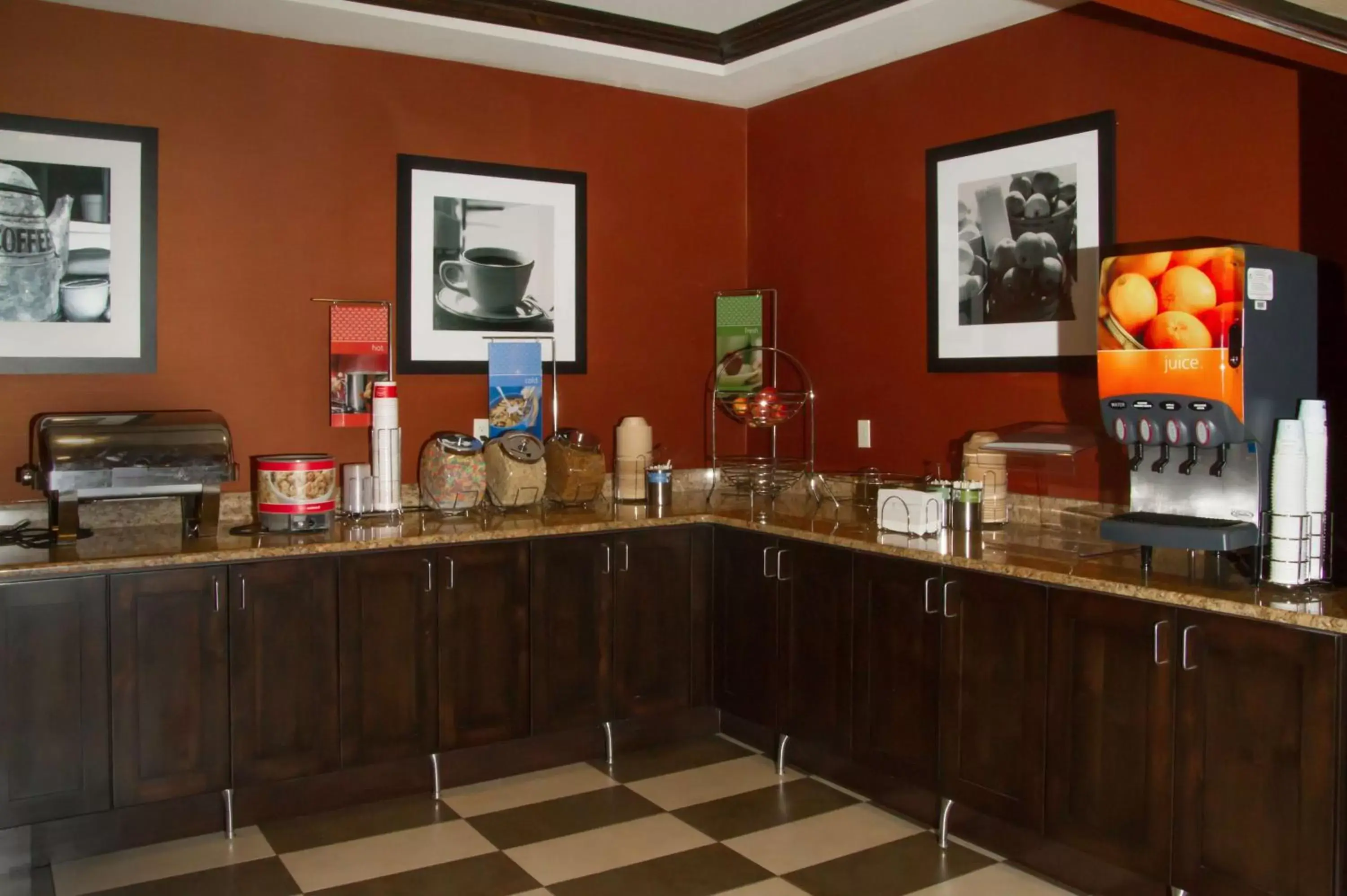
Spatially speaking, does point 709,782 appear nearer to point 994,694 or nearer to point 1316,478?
point 994,694

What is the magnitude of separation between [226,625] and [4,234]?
1390 millimetres

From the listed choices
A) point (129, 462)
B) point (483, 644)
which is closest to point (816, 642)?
point (483, 644)

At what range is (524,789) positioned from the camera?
12.8 ft

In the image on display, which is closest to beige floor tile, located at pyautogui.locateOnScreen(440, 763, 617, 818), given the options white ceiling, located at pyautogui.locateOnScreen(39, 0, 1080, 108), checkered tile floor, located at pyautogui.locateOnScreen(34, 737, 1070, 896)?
checkered tile floor, located at pyautogui.locateOnScreen(34, 737, 1070, 896)

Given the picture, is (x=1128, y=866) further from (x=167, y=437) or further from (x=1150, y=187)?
(x=167, y=437)

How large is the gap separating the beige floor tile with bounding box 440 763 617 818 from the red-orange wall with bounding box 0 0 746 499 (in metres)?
1.18

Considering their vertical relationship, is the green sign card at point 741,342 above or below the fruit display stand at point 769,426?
above

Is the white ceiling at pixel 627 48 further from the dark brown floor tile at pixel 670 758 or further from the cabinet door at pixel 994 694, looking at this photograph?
the dark brown floor tile at pixel 670 758

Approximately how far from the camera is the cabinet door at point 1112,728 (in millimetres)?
2779

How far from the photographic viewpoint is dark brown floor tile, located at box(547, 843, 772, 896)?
312 cm

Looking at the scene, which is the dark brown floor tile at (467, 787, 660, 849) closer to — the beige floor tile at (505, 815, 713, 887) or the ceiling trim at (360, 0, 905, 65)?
the beige floor tile at (505, 815, 713, 887)

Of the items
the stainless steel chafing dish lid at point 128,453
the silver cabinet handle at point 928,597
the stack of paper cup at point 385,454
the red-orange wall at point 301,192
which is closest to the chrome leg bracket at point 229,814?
the stainless steel chafing dish lid at point 128,453

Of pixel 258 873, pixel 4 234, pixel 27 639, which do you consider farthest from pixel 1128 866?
pixel 4 234

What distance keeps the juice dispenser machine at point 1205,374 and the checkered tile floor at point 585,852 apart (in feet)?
3.51
